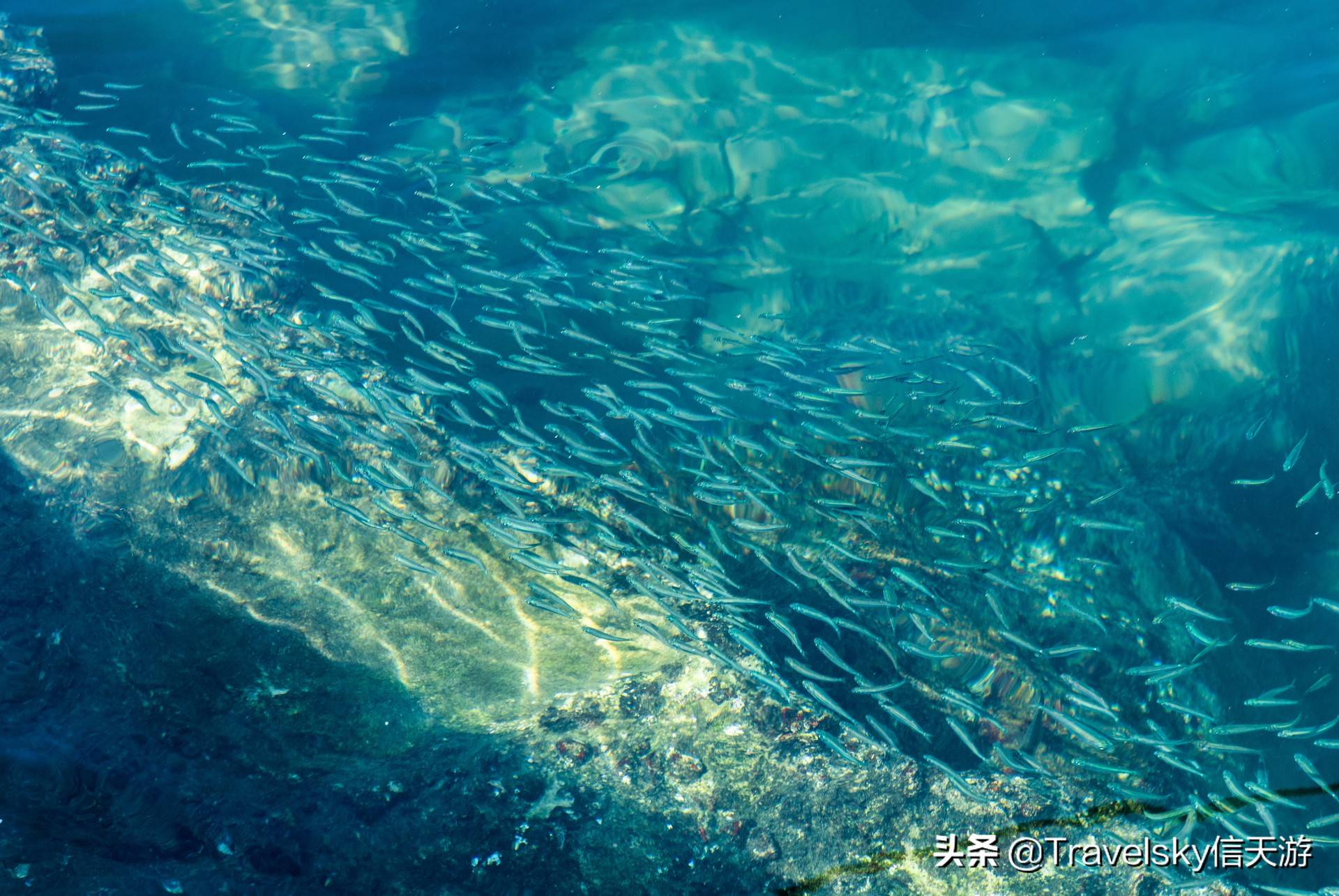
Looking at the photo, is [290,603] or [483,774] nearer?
[483,774]

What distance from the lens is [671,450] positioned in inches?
261

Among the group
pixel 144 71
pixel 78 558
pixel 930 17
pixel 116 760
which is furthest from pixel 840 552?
pixel 144 71

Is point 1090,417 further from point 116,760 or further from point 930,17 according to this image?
point 116,760

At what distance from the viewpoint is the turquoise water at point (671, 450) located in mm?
3889

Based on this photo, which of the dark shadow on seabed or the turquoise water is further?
the turquoise water

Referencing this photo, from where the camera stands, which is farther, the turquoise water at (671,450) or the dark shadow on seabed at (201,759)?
the turquoise water at (671,450)

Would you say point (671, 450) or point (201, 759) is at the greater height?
point (671, 450)

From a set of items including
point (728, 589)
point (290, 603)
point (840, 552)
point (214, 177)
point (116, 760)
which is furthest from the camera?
point (214, 177)

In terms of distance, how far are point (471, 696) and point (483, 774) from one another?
92cm

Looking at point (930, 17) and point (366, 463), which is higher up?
point (930, 17)

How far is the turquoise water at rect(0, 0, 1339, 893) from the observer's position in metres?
3.89

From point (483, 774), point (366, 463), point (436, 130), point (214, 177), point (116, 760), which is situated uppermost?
point (436, 130)

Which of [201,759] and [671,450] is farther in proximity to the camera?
[671,450]

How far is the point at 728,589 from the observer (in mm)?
5246
